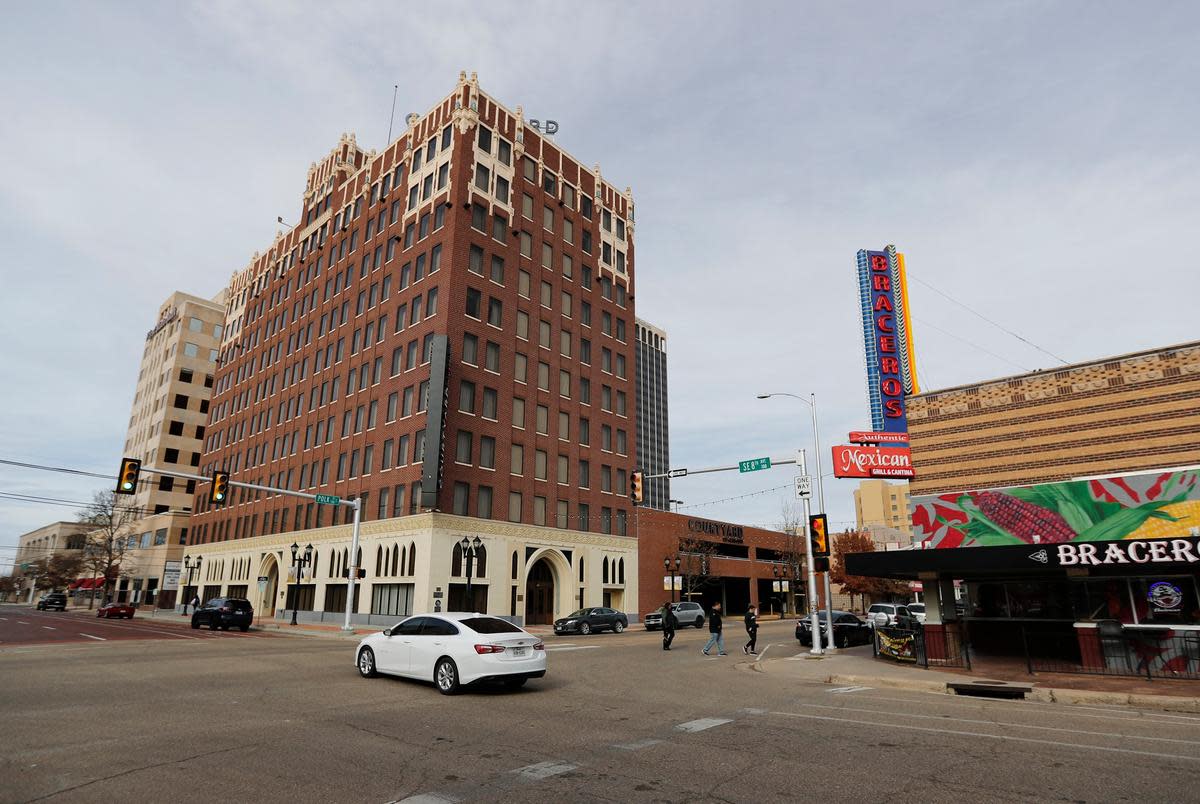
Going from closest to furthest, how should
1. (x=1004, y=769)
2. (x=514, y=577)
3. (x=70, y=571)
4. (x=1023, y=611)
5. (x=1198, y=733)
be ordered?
(x=1004, y=769) → (x=1198, y=733) → (x=1023, y=611) → (x=514, y=577) → (x=70, y=571)

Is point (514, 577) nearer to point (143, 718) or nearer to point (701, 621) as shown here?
point (701, 621)

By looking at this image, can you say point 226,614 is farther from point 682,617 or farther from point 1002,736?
point 1002,736

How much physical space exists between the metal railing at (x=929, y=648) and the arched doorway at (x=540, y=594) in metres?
28.6

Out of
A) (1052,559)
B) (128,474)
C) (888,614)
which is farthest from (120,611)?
(1052,559)

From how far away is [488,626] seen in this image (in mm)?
14312

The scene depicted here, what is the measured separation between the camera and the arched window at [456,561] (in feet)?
134

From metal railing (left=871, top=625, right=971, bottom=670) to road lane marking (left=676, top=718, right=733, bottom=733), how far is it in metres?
11.1

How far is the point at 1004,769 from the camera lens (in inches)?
323

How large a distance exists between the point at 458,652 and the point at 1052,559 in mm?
15031

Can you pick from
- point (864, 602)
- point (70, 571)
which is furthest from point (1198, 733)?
point (70, 571)

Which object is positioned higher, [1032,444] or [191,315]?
[191,315]

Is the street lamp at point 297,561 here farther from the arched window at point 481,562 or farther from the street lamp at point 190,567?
the street lamp at point 190,567

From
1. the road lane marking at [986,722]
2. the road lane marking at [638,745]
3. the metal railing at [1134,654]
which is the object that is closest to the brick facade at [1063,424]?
the metal railing at [1134,654]

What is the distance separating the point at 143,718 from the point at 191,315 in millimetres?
99566
